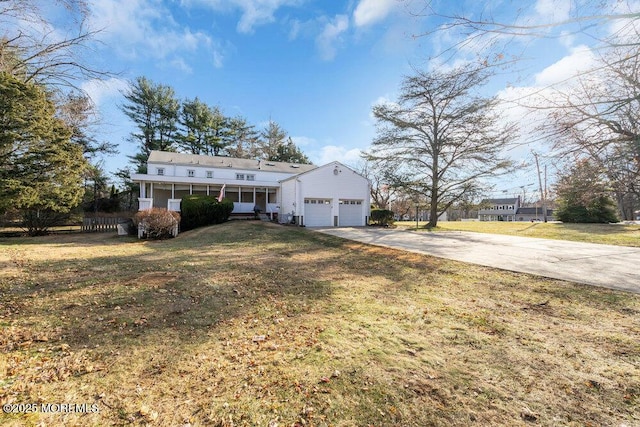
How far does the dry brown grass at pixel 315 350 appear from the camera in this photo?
2.19 meters

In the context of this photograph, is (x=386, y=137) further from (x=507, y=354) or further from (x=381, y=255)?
(x=507, y=354)

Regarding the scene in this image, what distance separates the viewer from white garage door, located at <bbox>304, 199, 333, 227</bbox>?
19.1 m

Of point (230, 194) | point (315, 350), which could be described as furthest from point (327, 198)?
point (315, 350)

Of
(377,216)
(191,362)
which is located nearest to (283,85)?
(377,216)

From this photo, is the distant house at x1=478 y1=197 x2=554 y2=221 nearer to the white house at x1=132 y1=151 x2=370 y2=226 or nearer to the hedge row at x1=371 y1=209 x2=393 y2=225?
the hedge row at x1=371 y1=209 x2=393 y2=225

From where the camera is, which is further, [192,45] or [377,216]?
[377,216]

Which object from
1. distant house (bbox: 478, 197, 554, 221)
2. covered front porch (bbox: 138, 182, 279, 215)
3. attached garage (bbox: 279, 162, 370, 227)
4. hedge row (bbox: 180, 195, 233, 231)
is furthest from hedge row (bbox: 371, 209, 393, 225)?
distant house (bbox: 478, 197, 554, 221)

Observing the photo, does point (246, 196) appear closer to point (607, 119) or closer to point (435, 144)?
point (435, 144)

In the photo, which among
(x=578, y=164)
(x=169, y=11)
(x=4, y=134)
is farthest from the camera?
(x=4, y=134)

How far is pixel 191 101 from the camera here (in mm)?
34062

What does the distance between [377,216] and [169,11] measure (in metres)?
17.8

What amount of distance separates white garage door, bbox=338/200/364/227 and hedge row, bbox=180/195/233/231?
8.77 meters

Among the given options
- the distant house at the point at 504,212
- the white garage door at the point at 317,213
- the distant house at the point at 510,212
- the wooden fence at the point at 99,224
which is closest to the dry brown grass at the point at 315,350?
the white garage door at the point at 317,213

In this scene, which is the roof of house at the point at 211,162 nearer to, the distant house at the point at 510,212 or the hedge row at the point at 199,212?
the hedge row at the point at 199,212
